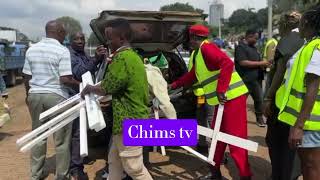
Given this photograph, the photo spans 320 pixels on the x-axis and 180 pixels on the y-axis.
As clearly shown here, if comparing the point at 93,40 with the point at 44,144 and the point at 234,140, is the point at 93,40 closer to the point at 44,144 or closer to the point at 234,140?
the point at 44,144

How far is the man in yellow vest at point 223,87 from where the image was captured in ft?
17.3

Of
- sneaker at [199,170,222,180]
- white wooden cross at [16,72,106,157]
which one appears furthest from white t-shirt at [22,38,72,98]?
sneaker at [199,170,222,180]

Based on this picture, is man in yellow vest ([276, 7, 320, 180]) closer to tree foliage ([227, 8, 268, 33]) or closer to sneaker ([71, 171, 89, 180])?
sneaker ([71, 171, 89, 180])

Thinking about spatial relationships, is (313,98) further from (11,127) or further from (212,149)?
(11,127)

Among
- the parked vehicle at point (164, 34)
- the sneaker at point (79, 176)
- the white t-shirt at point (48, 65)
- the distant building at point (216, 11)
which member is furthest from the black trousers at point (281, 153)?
the distant building at point (216, 11)

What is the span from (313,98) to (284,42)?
1.75m

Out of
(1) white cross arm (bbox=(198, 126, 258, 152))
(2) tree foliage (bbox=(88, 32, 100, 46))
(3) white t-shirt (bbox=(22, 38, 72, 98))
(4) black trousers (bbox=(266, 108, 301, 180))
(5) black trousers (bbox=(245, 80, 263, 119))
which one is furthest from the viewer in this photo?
(5) black trousers (bbox=(245, 80, 263, 119))

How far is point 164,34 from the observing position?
6.71 m

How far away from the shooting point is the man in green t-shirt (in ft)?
13.9

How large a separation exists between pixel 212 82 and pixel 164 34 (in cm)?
152

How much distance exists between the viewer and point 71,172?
19.6 ft

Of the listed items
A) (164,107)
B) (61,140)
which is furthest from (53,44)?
(164,107)

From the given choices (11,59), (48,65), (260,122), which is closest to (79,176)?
(48,65)

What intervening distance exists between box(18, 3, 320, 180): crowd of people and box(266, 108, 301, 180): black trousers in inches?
0.4
